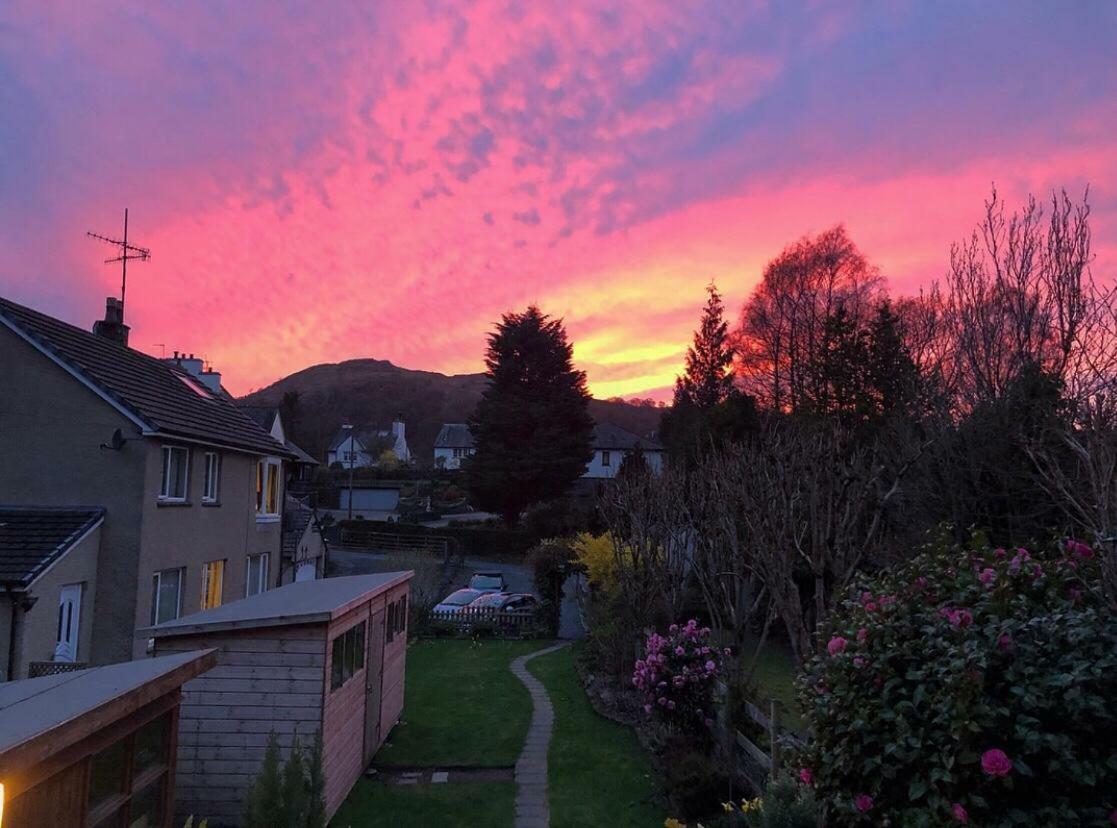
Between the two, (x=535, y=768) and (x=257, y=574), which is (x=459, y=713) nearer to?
(x=535, y=768)

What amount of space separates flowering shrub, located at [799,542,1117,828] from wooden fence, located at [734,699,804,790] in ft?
8.72

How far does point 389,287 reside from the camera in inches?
843

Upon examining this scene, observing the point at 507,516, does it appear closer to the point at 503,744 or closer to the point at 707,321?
the point at 707,321

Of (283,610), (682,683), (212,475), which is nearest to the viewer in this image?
(283,610)

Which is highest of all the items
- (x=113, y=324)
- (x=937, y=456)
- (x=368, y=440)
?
(x=368, y=440)

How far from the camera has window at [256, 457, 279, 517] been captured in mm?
22023

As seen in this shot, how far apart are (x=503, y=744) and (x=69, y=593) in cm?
880

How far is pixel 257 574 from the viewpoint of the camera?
2222 cm

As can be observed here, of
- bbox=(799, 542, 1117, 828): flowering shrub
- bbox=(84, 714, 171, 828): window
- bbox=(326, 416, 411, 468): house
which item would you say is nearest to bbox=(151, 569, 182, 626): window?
bbox=(84, 714, 171, 828): window

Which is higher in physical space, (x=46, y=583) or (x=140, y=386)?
(x=140, y=386)

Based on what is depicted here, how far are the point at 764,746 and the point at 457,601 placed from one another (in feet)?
73.0

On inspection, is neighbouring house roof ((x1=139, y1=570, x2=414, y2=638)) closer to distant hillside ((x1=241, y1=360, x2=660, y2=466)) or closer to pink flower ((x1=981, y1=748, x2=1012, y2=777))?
pink flower ((x1=981, y1=748, x2=1012, y2=777))

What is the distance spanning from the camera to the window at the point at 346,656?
9680 mm

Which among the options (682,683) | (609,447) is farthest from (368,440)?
(682,683)
